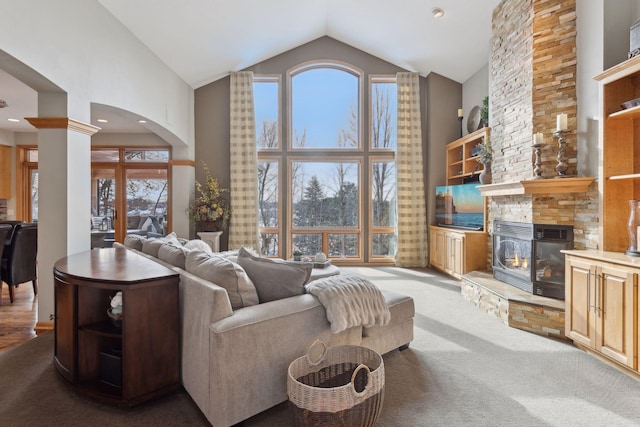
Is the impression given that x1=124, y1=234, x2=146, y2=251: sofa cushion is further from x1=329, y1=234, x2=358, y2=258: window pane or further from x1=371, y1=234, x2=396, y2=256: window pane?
x1=371, y1=234, x2=396, y2=256: window pane

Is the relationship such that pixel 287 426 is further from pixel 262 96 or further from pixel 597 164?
pixel 262 96

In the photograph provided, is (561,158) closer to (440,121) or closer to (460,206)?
(460,206)

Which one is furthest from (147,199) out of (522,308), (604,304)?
(604,304)

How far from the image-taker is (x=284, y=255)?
254 inches

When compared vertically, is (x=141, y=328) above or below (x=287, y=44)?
below

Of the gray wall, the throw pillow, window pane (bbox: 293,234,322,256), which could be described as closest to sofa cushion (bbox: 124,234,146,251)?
the throw pillow

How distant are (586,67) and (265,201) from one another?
5.06 m

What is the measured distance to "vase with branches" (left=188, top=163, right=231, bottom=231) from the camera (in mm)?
5902

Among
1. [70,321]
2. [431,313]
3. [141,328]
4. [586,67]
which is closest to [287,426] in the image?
[141,328]

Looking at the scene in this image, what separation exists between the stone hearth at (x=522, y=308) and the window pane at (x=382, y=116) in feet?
11.5

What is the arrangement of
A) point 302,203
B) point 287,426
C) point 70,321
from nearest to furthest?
point 287,426
point 70,321
point 302,203

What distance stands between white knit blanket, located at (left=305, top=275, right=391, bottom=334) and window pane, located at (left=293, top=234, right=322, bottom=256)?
411 cm

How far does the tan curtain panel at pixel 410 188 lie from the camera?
6262mm

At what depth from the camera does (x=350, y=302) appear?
7.16 ft
